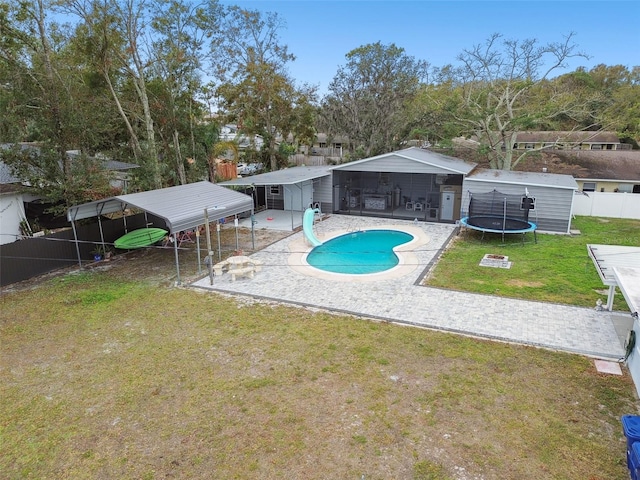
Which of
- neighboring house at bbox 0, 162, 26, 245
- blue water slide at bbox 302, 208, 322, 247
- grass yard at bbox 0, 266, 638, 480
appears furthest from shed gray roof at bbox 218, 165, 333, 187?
grass yard at bbox 0, 266, 638, 480

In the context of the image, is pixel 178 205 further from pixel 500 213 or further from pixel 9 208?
pixel 500 213

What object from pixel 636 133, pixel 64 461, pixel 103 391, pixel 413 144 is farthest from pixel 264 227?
pixel 636 133

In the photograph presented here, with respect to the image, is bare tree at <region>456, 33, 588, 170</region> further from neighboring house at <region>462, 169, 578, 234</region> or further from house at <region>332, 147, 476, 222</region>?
neighboring house at <region>462, 169, 578, 234</region>

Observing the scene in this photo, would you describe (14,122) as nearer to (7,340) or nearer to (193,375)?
(7,340)

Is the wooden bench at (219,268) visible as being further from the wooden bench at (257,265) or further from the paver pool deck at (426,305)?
the wooden bench at (257,265)

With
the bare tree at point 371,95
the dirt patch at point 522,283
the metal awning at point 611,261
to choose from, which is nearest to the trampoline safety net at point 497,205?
the dirt patch at point 522,283
